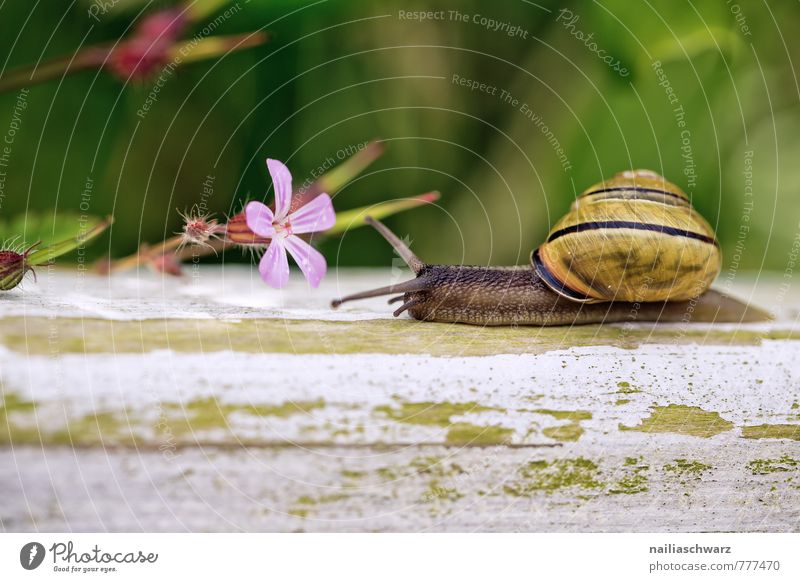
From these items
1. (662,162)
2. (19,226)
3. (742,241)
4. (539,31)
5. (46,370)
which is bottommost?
(46,370)

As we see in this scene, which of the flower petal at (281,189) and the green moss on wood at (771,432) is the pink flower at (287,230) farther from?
the green moss on wood at (771,432)

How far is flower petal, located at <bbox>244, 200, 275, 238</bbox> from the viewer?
A: 142 centimetres

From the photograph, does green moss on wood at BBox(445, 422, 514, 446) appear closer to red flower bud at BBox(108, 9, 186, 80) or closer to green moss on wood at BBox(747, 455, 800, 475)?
green moss on wood at BBox(747, 455, 800, 475)

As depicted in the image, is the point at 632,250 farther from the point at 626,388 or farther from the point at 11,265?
the point at 11,265

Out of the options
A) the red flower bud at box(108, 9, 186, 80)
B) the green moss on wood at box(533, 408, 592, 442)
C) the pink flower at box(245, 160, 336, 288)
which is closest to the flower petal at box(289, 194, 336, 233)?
the pink flower at box(245, 160, 336, 288)

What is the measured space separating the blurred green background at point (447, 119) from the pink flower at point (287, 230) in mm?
700

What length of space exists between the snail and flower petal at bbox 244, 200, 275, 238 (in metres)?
0.21

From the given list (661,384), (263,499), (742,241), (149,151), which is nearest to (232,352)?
(263,499)

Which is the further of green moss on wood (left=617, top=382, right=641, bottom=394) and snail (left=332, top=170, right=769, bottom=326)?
snail (left=332, top=170, right=769, bottom=326)

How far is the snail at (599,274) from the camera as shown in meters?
1.60

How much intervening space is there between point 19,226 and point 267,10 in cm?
86

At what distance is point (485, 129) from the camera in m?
2.40

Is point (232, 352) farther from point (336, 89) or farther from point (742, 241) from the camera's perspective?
point (742, 241)

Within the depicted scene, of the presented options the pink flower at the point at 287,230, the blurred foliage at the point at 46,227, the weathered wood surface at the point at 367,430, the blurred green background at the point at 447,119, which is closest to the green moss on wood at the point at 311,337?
the weathered wood surface at the point at 367,430
